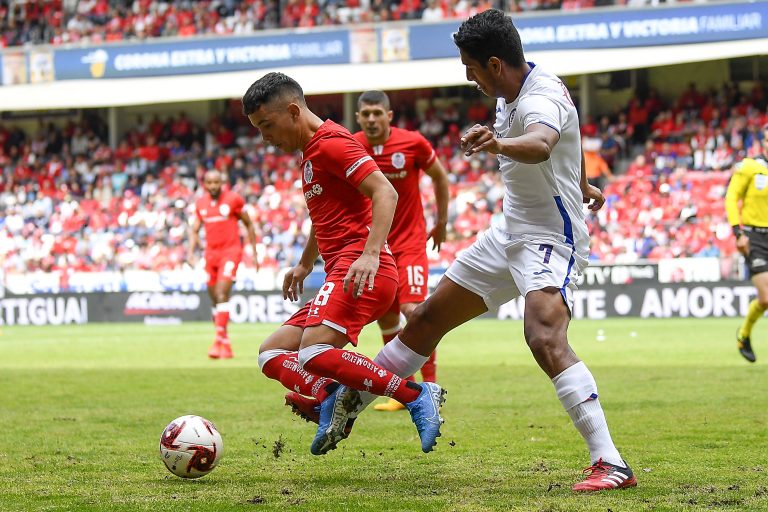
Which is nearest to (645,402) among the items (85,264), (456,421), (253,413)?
(456,421)

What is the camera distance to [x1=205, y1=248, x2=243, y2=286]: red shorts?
54.0ft

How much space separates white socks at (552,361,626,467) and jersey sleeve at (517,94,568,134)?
4.02 feet

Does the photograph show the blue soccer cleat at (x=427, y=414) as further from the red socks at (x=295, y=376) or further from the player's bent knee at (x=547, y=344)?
the player's bent knee at (x=547, y=344)

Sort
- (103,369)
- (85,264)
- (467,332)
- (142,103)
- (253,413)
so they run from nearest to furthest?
1. (253,413)
2. (103,369)
3. (467,332)
4. (85,264)
5. (142,103)

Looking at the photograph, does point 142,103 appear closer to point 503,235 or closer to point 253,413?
point 253,413

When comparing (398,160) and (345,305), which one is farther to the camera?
(398,160)

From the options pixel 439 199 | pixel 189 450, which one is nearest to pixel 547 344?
pixel 189 450

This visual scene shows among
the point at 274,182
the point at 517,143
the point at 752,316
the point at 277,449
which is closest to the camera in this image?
the point at 517,143

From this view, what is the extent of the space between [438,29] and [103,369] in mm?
20122

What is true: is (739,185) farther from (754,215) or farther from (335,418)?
(335,418)

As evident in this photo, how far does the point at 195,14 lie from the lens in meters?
37.0

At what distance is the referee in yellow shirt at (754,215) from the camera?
13.0 metres

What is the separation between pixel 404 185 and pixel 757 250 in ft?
16.4

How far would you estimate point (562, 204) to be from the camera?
6.17 metres
